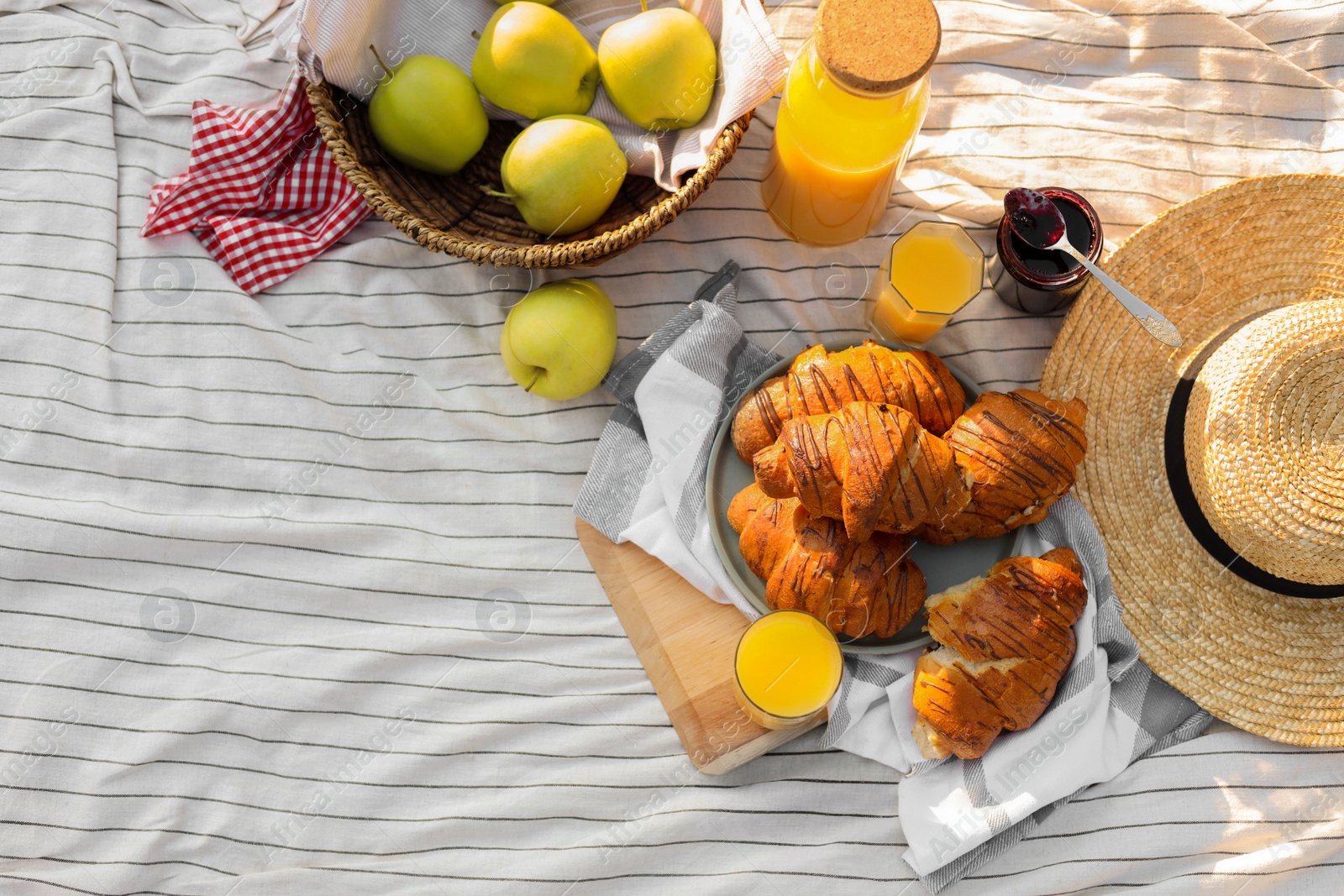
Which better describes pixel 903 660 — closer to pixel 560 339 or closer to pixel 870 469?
pixel 870 469

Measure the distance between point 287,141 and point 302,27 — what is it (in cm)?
25

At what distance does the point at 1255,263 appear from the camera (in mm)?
1135

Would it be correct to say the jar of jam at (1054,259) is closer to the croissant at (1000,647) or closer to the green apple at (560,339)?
the croissant at (1000,647)

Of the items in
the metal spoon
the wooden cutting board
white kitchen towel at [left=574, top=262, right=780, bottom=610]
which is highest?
the metal spoon

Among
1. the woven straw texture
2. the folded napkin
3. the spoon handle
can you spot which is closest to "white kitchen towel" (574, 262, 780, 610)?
the folded napkin

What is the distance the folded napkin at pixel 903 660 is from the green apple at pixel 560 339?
0.04m

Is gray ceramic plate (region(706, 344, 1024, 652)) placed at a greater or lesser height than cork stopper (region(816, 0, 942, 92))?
lesser

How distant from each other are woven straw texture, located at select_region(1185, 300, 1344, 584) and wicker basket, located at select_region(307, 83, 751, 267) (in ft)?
2.20

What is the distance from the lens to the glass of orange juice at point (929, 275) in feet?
3.79

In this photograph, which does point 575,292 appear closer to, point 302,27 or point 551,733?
point 302,27

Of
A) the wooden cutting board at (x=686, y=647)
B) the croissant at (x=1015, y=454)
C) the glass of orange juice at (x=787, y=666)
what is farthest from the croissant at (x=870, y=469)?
the wooden cutting board at (x=686, y=647)

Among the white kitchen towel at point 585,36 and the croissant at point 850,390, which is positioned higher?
the white kitchen towel at point 585,36

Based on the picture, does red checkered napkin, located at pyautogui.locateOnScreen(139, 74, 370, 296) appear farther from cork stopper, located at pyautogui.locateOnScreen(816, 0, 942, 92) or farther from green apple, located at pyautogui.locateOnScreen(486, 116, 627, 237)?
cork stopper, located at pyautogui.locateOnScreen(816, 0, 942, 92)

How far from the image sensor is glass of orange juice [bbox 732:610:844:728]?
107cm
